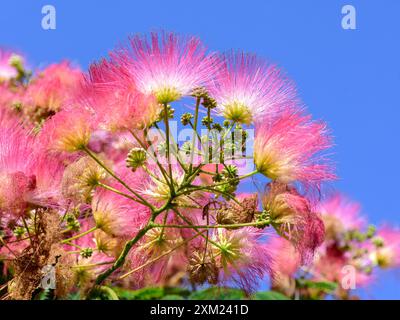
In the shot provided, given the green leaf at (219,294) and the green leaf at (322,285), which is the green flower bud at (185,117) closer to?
the green leaf at (219,294)

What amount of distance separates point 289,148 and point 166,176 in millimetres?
419

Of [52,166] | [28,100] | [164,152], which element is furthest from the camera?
[28,100]

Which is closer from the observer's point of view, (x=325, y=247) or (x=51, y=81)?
(x=51, y=81)

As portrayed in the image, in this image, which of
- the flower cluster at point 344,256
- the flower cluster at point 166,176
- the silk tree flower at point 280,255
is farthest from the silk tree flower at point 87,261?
the flower cluster at point 344,256

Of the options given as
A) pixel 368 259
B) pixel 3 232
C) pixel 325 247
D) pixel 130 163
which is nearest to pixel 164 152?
pixel 130 163

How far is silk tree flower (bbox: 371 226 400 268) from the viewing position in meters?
4.97

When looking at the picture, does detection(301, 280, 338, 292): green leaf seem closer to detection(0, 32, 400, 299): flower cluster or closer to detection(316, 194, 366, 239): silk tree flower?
detection(316, 194, 366, 239): silk tree flower

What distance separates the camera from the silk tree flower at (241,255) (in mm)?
2490

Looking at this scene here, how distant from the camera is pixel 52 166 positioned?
7.76 ft

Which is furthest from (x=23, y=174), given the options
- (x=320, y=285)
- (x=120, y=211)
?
(x=320, y=285)

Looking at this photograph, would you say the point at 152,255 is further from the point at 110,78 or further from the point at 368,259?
the point at 368,259

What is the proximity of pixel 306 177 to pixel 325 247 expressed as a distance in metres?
2.47

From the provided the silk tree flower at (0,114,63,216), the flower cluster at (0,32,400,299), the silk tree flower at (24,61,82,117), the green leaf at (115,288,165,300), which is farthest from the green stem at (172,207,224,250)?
the silk tree flower at (24,61,82,117)

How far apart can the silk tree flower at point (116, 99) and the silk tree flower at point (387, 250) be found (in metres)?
3.09
